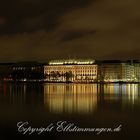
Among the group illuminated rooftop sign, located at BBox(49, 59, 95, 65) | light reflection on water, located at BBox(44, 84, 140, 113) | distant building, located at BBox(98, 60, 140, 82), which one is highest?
illuminated rooftop sign, located at BBox(49, 59, 95, 65)

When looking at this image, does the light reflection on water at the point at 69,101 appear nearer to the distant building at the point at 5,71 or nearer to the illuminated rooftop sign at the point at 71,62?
the illuminated rooftop sign at the point at 71,62

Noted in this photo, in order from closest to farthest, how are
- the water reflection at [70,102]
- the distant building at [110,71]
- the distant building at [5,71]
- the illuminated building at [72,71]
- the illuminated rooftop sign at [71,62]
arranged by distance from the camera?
the water reflection at [70,102]
the illuminated building at [72,71]
the distant building at [110,71]
the illuminated rooftop sign at [71,62]
the distant building at [5,71]

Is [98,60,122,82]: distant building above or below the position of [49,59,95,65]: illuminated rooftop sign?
below

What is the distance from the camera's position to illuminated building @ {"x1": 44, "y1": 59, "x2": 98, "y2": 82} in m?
150

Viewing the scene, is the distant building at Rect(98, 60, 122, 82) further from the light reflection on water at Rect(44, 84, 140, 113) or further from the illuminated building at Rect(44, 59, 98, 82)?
the light reflection on water at Rect(44, 84, 140, 113)

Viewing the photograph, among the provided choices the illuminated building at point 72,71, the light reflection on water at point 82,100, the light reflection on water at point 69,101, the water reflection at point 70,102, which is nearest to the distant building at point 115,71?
the illuminated building at point 72,71

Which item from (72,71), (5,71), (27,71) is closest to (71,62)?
(72,71)

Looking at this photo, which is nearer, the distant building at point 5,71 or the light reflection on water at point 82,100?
the light reflection on water at point 82,100

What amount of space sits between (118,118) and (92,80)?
123m

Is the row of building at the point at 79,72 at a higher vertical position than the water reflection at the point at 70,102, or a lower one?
higher

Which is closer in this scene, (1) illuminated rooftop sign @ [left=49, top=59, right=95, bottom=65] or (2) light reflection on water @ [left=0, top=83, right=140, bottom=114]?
(2) light reflection on water @ [left=0, top=83, right=140, bottom=114]

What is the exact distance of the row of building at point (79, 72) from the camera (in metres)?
151

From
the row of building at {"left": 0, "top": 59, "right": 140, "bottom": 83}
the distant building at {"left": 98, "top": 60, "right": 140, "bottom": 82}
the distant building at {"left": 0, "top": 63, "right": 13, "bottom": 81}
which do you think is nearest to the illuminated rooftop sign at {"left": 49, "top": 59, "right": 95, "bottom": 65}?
the row of building at {"left": 0, "top": 59, "right": 140, "bottom": 83}

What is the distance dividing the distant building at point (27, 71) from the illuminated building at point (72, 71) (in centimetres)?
298
